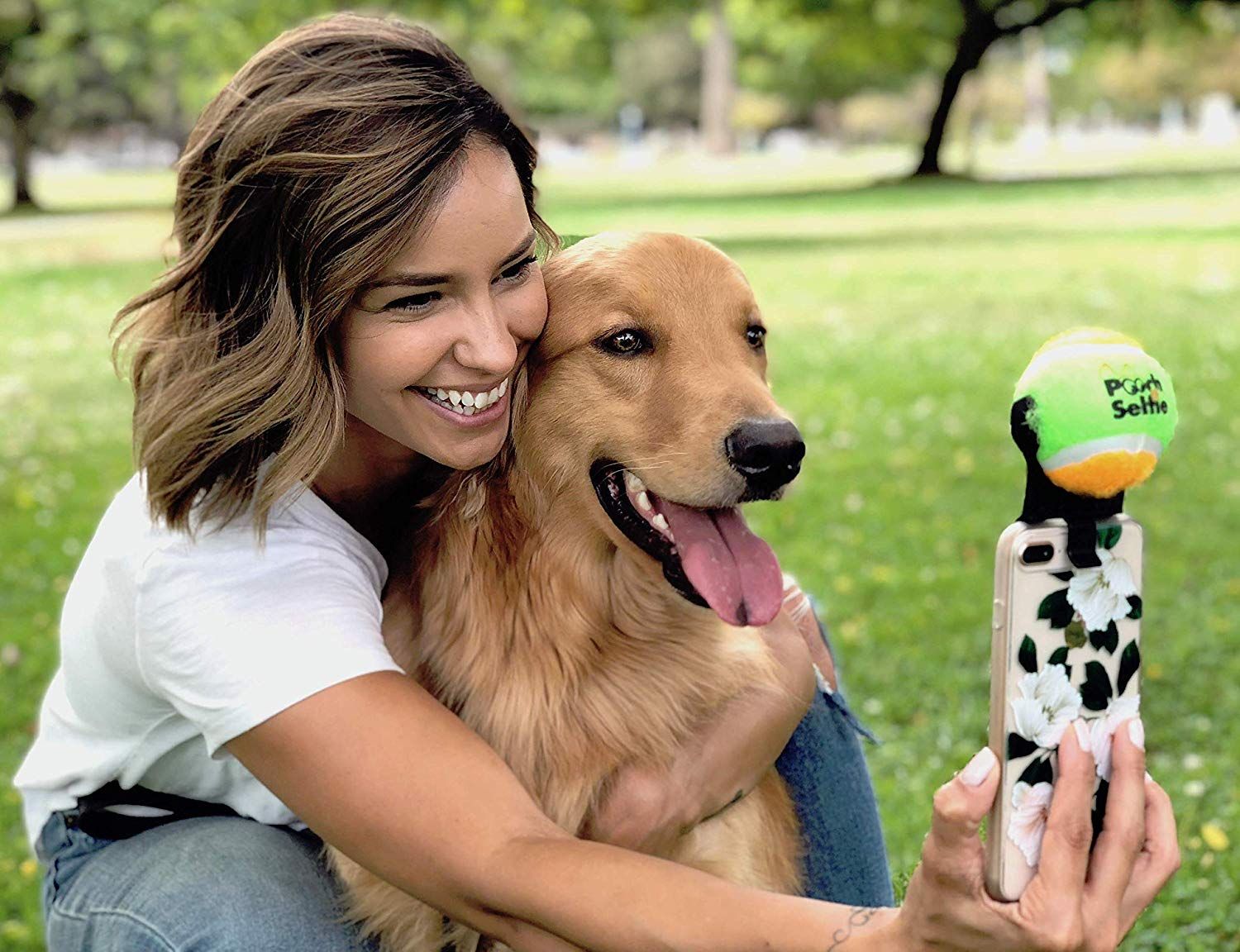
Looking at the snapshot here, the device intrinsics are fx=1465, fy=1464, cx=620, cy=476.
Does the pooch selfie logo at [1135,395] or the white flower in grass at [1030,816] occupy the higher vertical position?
the pooch selfie logo at [1135,395]

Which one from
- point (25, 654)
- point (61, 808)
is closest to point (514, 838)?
point (61, 808)

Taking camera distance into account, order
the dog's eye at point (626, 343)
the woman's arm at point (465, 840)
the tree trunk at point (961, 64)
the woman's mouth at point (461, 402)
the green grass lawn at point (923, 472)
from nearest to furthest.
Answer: the woman's arm at point (465, 840), the woman's mouth at point (461, 402), the dog's eye at point (626, 343), the green grass lawn at point (923, 472), the tree trunk at point (961, 64)

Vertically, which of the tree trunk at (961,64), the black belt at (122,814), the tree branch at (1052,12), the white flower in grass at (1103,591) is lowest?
the tree trunk at (961,64)

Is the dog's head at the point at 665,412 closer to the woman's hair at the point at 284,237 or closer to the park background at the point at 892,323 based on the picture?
the park background at the point at 892,323

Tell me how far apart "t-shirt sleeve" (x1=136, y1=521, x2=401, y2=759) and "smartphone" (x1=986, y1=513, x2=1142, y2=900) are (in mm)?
1002

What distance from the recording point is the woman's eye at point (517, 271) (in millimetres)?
2463

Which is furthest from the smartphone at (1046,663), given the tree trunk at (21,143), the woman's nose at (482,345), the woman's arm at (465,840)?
→ the tree trunk at (21,143)

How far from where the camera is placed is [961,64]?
31328 mm

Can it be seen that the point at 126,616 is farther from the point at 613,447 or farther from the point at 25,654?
the point at 25,654

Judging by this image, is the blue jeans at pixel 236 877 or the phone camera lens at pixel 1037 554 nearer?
the phone camera lens at pixel 1037 554

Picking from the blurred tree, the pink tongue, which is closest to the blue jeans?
the pink tongue

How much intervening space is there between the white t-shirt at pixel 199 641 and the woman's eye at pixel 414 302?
34 cm

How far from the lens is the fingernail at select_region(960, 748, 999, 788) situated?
1.56 meters

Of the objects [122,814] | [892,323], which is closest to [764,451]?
[122,814]
